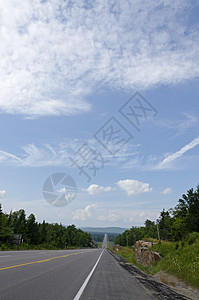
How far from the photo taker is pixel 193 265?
40.3ft

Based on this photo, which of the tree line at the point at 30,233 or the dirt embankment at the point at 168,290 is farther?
the tree line at the point at 30,233

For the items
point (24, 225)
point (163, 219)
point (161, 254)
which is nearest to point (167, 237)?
point (163, 219)

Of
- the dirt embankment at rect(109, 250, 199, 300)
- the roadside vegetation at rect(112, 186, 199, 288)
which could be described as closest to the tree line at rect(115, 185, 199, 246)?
the roadside vegetation at rect(112, 186, 199, 288)

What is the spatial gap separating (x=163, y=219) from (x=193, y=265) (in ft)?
286

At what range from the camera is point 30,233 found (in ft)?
247

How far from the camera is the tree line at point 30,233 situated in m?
57.6

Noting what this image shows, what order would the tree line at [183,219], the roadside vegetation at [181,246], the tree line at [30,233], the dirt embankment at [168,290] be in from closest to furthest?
the dirt embankment at [168,290], the roadside vegetation at [181,246], the tree line at [183,219], the tree line at [30,233]

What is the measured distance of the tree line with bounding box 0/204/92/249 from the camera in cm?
5759

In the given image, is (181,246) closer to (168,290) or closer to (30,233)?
(168,290)

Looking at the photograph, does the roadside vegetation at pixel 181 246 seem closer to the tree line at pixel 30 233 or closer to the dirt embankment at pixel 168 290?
the dirt embankment at pixel 168 290

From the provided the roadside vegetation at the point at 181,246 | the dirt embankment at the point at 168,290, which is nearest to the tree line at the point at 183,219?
the roadside vegetation at the point at 181,246

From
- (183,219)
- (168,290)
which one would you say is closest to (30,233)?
(183,219)

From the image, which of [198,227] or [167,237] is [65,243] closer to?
[167,237]

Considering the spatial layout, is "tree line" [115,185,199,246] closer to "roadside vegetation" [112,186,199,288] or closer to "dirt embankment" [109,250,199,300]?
"roadside vegetation" [112,186,199,288]
